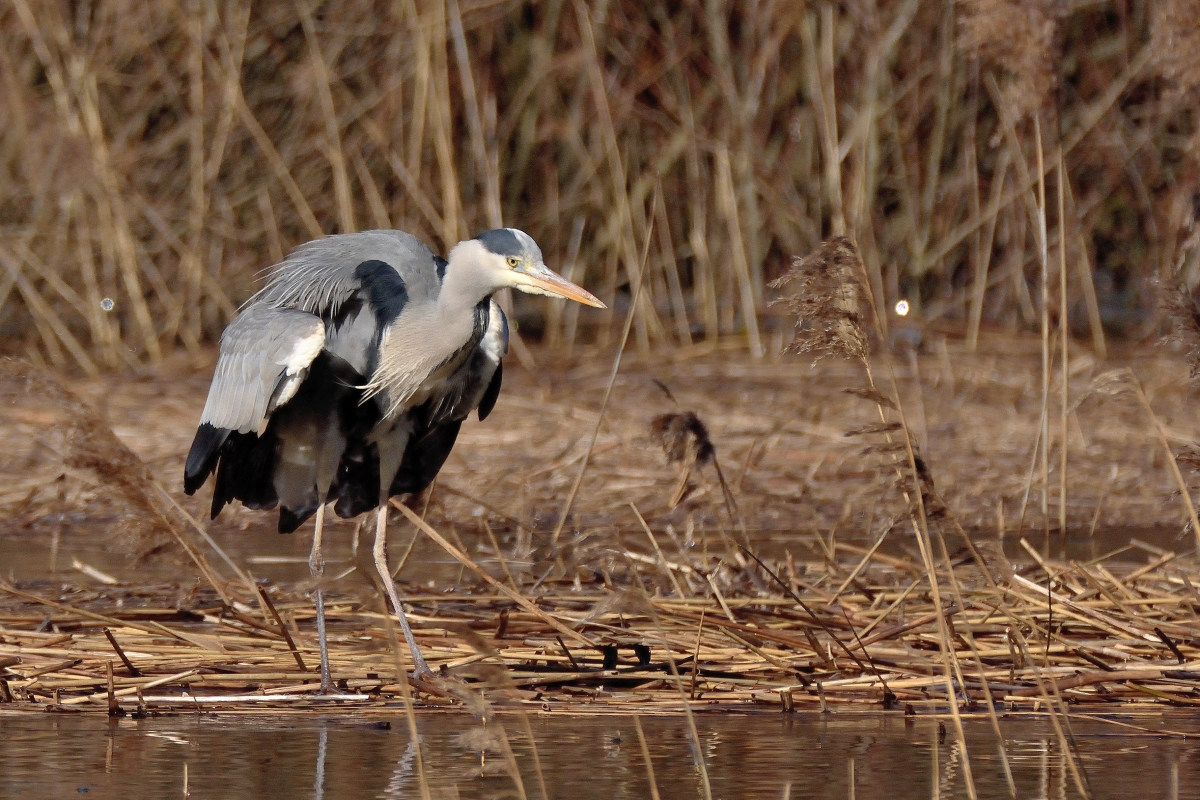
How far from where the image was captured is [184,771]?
3.27 meters

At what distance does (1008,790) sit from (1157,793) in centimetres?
27

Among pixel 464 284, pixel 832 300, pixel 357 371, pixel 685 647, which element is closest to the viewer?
pixel 832 300

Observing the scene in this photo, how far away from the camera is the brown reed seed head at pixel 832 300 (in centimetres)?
326

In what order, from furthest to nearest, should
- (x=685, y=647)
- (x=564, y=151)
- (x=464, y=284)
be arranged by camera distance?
(x=564, y=151)
(x=464, y=284)
(x=685, y=647)

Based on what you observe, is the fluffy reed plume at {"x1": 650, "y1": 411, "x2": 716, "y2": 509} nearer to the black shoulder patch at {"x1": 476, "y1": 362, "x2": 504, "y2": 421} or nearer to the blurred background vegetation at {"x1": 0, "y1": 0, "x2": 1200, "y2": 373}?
the black shoulder patch at {"x1": 476, "y1": 362, "x2": 504, "y2": 421}

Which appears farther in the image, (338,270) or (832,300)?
(338,270)

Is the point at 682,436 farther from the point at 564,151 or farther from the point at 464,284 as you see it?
the point at 564,151

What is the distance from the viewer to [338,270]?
5.13 metres

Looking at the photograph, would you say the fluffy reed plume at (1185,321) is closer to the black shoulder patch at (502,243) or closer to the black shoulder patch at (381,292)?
the black shoulder patch at (502,243)

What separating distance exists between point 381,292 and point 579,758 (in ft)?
6.73

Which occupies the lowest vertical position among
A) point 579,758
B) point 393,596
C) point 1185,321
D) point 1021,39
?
point 579,758

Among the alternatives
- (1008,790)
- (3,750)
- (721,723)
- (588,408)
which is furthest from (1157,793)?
(588,408)

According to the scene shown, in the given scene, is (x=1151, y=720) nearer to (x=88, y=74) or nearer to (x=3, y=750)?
(x=3, y=750)

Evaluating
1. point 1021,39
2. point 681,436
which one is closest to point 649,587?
point 681,436
